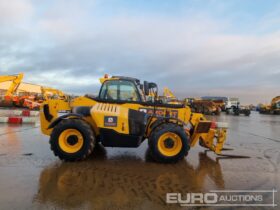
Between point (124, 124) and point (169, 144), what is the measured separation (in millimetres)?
1258

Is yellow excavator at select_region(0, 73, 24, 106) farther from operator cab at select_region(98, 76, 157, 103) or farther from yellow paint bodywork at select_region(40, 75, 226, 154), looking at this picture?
operator cab at select_region(98, 76, 157, 103)

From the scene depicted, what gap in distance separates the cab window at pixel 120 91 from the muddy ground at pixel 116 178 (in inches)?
65.1

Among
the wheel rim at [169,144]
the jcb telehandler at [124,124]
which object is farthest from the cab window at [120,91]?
the wheel rim at [169,144]

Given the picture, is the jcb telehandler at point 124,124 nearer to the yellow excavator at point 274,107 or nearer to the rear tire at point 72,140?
the rear tire at point 72,140

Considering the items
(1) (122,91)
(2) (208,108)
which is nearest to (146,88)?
(1) (122,91)

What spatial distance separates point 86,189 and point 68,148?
212 cm

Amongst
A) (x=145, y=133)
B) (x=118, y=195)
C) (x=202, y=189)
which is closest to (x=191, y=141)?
(x=145, y=133)

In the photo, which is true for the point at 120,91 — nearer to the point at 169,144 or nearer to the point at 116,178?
the point at 169,144

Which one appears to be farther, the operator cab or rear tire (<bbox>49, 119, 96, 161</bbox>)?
the operator cab

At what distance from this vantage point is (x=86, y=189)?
4359 mm

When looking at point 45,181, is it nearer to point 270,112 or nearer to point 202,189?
point 202,189

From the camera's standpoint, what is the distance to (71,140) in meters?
6.23

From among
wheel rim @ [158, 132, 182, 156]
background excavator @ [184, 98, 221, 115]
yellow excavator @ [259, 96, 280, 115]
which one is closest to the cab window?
wheel rim @ [158, 132, 182, 156]

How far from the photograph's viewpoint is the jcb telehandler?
618cm
